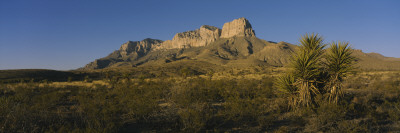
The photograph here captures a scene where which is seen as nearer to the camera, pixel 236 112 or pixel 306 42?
pixel 236 112

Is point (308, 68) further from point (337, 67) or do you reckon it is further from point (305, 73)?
point (337, 67)

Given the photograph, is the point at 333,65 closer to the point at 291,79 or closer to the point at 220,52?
the point at 291,79

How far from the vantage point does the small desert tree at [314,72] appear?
7879mm

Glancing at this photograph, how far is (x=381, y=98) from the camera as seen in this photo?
35.3ft

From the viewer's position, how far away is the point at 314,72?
26.1ft

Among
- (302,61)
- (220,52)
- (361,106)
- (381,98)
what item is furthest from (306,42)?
(220,52)

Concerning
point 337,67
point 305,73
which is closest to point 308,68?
point 305,73

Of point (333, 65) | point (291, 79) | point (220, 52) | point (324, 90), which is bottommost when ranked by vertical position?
point (324, 90)

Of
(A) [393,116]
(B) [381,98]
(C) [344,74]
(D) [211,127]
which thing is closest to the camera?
(D) [211,127]

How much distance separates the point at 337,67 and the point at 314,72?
123 centimetres

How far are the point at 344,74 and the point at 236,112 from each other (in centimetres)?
562

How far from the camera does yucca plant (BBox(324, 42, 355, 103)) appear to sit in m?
7.90

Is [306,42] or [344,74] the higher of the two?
[306,42]

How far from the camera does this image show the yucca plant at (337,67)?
7.90 m
